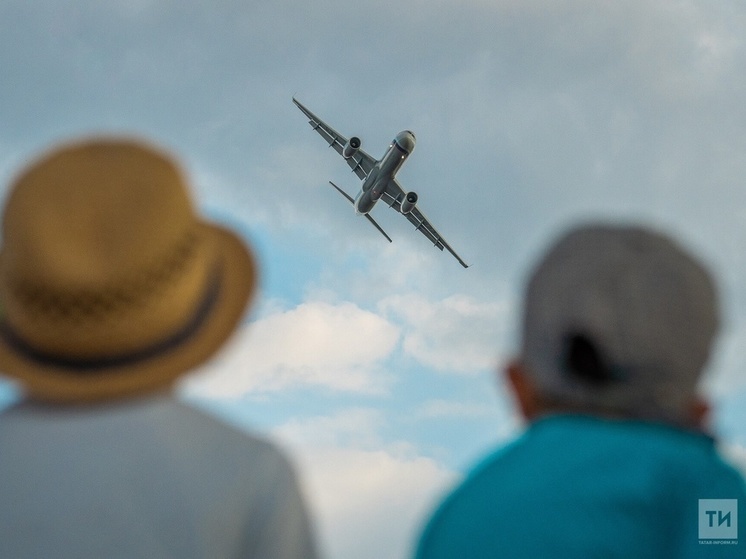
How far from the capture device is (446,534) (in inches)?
130

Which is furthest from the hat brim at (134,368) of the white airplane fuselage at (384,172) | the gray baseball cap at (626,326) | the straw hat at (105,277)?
the white airplane fuselage at (384,172)

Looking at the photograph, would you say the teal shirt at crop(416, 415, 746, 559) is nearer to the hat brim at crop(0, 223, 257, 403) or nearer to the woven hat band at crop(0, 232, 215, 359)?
the hat brim at crop(0, 223, 257, 403)

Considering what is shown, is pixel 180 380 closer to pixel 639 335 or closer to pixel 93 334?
pixel 93 334

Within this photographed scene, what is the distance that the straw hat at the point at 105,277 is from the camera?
10.7 ft

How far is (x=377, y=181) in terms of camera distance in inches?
1725

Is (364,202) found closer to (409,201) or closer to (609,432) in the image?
(409,201)

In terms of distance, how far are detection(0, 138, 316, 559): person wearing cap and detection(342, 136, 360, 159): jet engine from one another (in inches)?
1721

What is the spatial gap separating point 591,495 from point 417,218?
45.7 meters

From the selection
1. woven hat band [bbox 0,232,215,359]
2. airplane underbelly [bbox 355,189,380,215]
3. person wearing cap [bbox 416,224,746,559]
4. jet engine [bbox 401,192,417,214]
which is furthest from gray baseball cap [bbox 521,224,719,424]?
jet engine [bbox 401,192,417,214]

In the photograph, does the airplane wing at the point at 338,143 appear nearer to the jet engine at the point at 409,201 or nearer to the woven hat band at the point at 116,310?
the jet engine at the point at 409,201

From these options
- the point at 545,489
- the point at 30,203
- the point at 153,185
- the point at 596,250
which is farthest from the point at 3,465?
the point at 596,250

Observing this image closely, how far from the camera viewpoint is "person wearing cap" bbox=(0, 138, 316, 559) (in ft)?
10.2

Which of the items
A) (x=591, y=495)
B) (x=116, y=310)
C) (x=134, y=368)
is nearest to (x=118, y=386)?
(x=134, y=368)

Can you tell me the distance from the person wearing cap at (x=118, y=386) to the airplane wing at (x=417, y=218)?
142 ft
